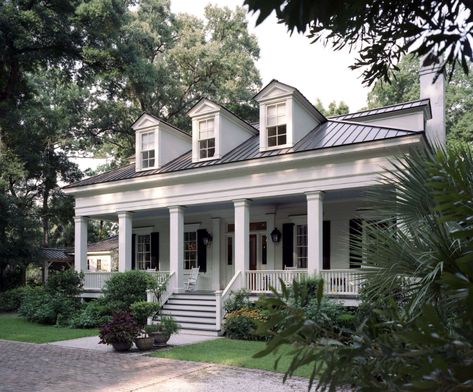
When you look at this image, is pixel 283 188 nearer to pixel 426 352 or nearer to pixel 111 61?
pixel 111 61

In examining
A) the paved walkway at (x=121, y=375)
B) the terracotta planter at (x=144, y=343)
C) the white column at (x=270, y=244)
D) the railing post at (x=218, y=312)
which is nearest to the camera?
the paved walkway at (x=121, y=375)

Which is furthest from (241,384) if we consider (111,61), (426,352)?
(111,61)

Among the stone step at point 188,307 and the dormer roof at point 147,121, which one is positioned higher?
the dormer roof at point 147,121

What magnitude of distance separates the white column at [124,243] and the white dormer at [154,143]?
193cm

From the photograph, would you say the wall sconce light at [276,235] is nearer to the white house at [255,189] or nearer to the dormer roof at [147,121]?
the white house at [255,189]

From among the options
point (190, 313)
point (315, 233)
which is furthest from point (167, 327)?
point (315, 233)

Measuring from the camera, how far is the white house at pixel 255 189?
1410 cm

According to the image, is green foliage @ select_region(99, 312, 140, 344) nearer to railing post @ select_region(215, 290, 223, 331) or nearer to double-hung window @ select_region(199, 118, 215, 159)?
railing post @ select_region(215, 290, 223, 331)

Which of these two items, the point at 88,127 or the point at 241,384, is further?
the point at 88,127

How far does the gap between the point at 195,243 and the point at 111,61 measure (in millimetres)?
8058

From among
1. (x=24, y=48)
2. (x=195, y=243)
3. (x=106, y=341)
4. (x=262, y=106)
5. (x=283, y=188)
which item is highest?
(x=24, y=48)

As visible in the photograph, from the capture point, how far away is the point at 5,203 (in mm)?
24078

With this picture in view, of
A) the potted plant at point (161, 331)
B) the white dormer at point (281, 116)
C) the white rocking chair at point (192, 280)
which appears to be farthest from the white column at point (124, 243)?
the potted plant at point (161, 331)

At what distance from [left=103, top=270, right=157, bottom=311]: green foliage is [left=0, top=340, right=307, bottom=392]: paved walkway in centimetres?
511
